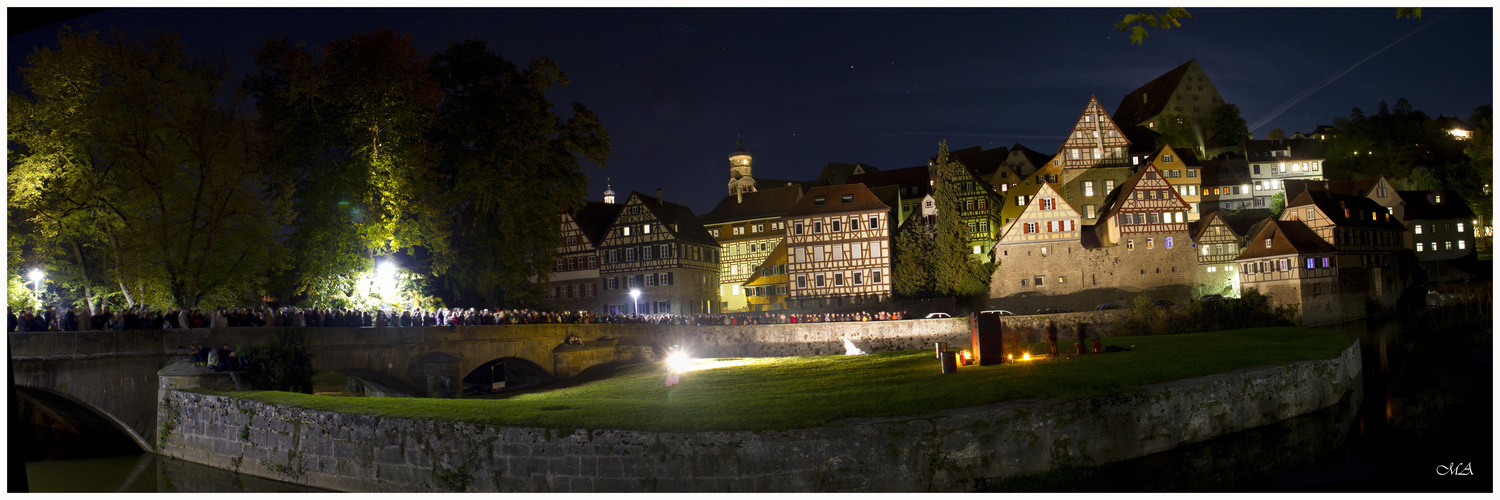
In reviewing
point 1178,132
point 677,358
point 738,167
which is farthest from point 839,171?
point 677,358

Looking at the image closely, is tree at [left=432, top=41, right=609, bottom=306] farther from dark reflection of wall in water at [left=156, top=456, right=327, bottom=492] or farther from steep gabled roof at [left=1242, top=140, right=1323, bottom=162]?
steep gabled roof at [left=1242, top=140, right=1323, bottom=162]

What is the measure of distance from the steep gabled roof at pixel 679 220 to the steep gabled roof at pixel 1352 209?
1434 inches

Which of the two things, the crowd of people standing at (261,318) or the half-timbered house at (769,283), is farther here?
the half-timbered house at (769,283)

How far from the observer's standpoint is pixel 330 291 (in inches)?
1024

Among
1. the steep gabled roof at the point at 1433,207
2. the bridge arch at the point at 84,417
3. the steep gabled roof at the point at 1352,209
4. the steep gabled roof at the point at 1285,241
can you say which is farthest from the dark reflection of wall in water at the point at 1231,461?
the steep gabled roof at the point at 1433,207

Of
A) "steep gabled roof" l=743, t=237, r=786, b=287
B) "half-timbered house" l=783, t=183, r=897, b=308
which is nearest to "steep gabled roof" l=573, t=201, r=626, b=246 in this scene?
"steep gabled roof" l=743, t=237, r=786, b=287

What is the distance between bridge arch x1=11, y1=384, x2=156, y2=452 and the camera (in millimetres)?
15898

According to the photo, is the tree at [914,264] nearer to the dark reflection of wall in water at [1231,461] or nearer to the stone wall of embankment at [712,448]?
the dark reflection of wall in water at [1231,461]

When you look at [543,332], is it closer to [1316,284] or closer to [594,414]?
[594,414]

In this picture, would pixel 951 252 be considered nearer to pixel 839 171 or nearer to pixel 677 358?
pixel 677 358

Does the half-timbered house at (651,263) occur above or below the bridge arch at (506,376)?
above

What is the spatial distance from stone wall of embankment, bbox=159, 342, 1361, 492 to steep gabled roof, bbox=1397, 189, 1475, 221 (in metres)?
48.2

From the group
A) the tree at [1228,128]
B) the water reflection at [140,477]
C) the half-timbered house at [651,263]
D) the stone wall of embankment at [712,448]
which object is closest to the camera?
the stone wall of embankment at [712,448]

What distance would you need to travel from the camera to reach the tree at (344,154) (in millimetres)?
25922
